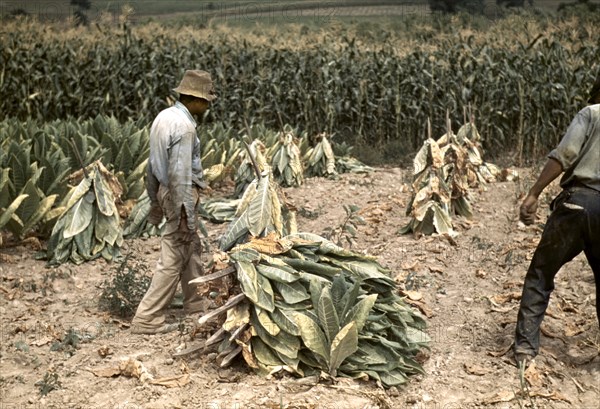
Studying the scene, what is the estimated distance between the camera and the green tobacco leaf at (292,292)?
3.82 metres

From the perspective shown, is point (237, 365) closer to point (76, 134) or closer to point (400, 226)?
point (400, 226)

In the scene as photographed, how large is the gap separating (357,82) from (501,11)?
1277cm

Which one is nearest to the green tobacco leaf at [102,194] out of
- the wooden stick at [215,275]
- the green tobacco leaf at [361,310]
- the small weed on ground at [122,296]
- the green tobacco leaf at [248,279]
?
the small weed on ground at [122,296]

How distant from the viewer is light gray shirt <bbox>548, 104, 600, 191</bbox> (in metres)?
3.79

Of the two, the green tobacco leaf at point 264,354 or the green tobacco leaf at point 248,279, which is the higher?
the green tobacco leaf at point 248,279

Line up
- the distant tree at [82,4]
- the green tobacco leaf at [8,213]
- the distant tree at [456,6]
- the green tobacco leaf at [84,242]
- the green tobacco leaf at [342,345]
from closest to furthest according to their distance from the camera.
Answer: the green tobacco leaf at [342,345], the green tobacco leaf at [8,213], the green tobacco leaf at [84,242], the distant tree at [456,6], the distant tree at [82,4]

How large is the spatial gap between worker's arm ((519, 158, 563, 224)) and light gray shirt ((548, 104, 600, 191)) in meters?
0.03

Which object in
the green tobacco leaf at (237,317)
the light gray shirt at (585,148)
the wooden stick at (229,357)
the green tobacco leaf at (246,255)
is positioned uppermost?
the light gray shirt at (585,148)

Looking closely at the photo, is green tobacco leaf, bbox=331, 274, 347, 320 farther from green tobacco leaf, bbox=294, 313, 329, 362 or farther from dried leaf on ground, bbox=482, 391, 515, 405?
dried leaf on ground, bbox=482, 391, 515, 405

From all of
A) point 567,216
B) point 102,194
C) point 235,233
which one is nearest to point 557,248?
point 567,216

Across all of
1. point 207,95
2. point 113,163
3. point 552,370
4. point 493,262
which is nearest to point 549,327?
point 552,370

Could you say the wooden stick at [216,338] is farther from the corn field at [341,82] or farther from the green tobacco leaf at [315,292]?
the corn field at [341,82]

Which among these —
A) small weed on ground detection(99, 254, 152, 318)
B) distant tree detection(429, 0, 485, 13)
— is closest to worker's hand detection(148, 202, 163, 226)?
small weed on ground detection(99, 254, 152, 318)

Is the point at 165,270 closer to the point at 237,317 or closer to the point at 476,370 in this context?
the point at 237,317
